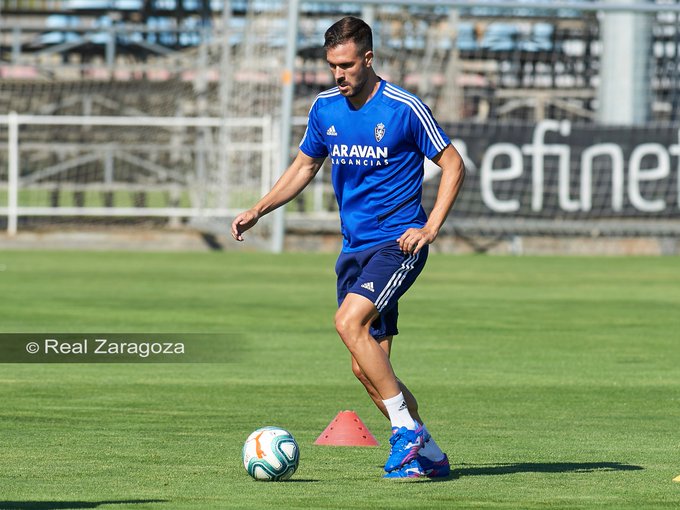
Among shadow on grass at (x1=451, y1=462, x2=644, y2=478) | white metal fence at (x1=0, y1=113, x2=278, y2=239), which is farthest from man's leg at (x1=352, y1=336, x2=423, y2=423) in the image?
white metal fence at (x1=0, y1=113, x2=278, y2=239)

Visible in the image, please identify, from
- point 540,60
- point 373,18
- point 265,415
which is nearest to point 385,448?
point 265,415

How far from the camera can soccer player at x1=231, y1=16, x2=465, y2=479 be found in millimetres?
7043

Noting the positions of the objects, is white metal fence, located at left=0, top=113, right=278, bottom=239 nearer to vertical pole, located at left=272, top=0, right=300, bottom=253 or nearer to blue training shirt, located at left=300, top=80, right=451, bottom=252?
vertical pole, located at left=272, top=0, right=300, bottom=253

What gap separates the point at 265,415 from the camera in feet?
29.5

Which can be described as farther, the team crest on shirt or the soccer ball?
the team crest on shirt

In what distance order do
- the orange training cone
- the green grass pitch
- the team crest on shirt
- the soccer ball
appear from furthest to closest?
the orange training cone < the team crest on shirt < the soccer ball < the green grass pitch

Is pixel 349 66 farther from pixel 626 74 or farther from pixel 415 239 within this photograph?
pixel 626 74

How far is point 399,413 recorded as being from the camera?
7.05m

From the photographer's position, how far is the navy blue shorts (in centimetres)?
712

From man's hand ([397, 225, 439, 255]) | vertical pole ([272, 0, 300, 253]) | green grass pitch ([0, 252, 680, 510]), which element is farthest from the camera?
vertical pole ([272, 0, 300, 253])

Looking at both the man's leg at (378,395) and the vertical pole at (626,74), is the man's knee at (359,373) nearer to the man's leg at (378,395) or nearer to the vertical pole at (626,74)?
the man's leg at (378,395)

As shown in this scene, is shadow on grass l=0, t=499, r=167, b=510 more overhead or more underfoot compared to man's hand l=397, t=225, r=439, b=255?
more underfoot

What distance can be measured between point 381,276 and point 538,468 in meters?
1.15

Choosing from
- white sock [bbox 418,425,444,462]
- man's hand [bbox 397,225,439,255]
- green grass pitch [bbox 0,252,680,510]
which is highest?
man's hand [bbox 397,225,439,255]
